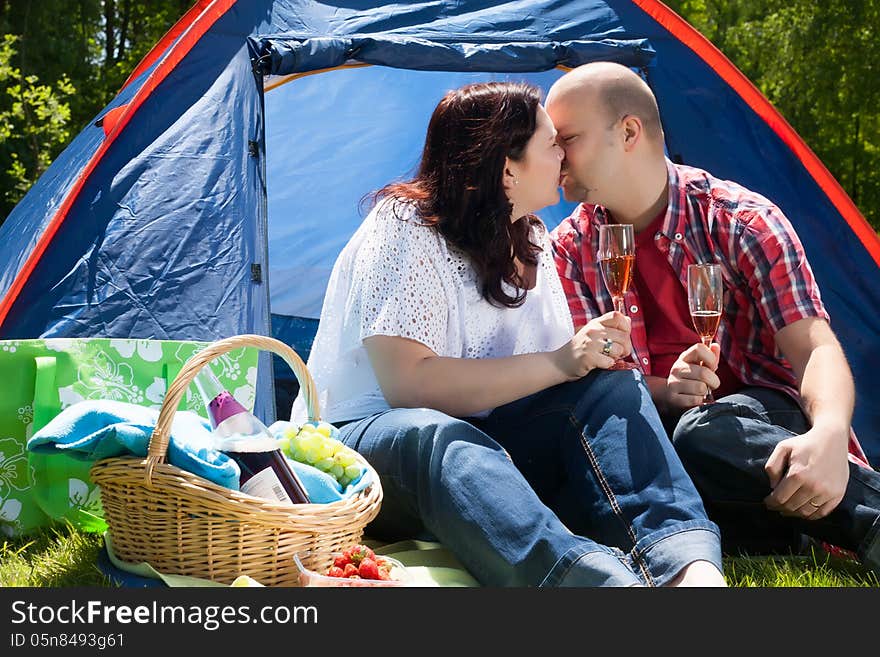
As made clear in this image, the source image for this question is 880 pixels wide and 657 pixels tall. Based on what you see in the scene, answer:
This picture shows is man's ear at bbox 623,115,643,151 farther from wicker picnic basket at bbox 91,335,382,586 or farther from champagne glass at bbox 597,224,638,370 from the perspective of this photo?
wicker picnic basket at bbox 91,335,382,586

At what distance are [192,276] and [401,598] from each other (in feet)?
4.82

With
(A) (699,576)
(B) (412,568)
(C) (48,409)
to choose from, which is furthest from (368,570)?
(C) (48,409)

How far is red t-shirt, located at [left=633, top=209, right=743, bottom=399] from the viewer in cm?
262

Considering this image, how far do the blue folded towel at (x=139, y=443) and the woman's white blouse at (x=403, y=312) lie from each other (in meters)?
0.25

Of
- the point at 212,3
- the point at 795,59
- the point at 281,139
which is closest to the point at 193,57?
the point at 212,3

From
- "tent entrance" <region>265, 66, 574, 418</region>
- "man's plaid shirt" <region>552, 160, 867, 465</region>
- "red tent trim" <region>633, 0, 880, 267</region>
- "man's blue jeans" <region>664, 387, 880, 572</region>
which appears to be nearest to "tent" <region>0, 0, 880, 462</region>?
"red tent trim" <region>633, 0, 880, 267</region>

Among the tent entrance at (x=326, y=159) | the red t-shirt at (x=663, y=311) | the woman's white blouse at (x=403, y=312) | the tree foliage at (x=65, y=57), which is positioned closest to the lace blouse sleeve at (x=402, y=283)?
the woman's white blouse at (x=403, y=312)

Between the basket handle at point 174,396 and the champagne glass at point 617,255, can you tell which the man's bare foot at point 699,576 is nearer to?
the champagne glass at point 617,255

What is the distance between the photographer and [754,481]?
7.40 ft

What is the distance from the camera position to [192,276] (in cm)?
289

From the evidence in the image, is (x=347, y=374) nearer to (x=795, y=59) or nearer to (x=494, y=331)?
(x=494, y=331)

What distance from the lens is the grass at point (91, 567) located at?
83.8 inches

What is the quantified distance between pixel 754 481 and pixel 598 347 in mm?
485

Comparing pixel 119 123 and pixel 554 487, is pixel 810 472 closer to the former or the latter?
pixel 554 487
